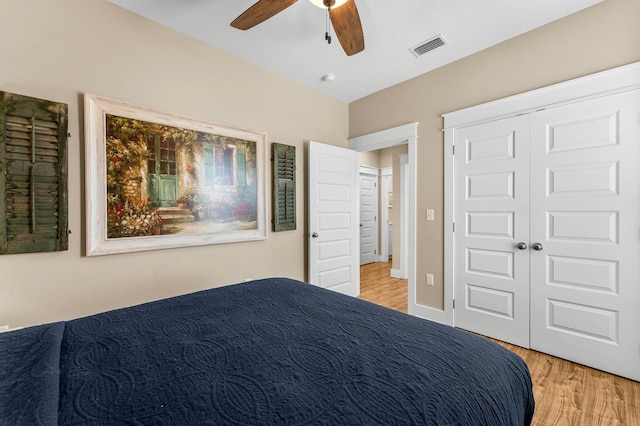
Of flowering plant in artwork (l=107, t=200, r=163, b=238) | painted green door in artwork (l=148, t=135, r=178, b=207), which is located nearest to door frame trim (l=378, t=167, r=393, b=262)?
painted green door in artwork (l=148, t=135, r=178, b=207)

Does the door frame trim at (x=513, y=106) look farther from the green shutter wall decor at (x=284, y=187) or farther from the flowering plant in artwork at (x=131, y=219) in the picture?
the flowering plant in artwork at (x=131, y=219)

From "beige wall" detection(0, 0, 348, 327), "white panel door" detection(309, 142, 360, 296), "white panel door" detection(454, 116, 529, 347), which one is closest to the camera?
"beige wall" detection(0, 0, 348, 327)

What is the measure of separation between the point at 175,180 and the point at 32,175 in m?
0.85

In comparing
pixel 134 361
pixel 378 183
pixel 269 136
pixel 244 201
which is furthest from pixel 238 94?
pixel 378 183

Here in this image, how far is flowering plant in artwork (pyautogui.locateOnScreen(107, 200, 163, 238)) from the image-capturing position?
2062 mm

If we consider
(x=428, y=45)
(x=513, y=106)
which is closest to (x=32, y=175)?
(x=428, y=45)

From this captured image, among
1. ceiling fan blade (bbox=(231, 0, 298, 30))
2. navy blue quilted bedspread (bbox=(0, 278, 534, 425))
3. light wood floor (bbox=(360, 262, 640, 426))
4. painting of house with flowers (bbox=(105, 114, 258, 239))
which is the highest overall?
ceiling fan blade (bbox=(231, 0, 298, 30))

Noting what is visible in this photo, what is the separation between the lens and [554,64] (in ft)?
7.66

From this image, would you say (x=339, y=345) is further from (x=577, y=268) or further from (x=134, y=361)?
(x=577, y=268)

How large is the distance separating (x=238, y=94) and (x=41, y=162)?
65.9 inches

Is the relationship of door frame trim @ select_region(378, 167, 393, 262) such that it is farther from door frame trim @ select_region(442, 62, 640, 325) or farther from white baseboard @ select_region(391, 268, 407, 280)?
door frame trim @ select_region(442, 62, 640, 325)

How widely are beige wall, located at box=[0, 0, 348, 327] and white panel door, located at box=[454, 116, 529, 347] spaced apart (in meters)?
2.04

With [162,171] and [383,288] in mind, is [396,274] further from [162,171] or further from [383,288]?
[162,171]

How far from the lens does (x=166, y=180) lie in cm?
232
